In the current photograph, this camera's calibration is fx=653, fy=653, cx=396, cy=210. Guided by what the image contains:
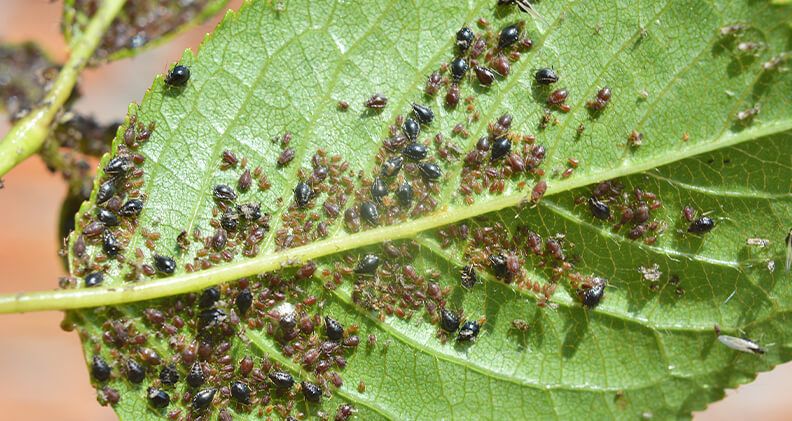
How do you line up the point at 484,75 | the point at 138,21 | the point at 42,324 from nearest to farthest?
the point at 484,75
the point at 138,21
the point at 42,324

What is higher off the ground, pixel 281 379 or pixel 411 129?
pixel 411 129

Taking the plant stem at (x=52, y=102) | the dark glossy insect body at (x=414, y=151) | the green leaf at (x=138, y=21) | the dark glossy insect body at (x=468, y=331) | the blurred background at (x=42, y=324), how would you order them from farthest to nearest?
1. the blurred background at (x=42, y=324)
2. the green leaf at (x=138, y=21)
3. the dark glossy insect body at (x=468, y=331)
4. the dark glossy insect body at (x=414, y=151)
5. the plant stem at (x=52, y=102)

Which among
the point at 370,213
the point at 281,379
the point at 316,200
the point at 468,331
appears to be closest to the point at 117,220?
the point at 316,200

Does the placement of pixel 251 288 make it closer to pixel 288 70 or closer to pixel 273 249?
pixel 273 249

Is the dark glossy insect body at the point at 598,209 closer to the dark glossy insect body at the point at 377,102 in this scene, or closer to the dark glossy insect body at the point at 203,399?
the dark glossy insect body at the point at 377,102

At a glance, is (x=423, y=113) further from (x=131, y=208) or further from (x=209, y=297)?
(x=131, y=208)

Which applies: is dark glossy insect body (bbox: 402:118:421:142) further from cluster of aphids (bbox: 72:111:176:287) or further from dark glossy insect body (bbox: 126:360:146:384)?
dark glossy insect body (bbox: 126:360:146:384)

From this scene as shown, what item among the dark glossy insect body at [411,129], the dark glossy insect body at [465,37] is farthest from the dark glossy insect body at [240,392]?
the dark glossy insect body at [465,37]

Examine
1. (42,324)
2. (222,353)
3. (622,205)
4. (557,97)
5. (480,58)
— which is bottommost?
(222,353)
